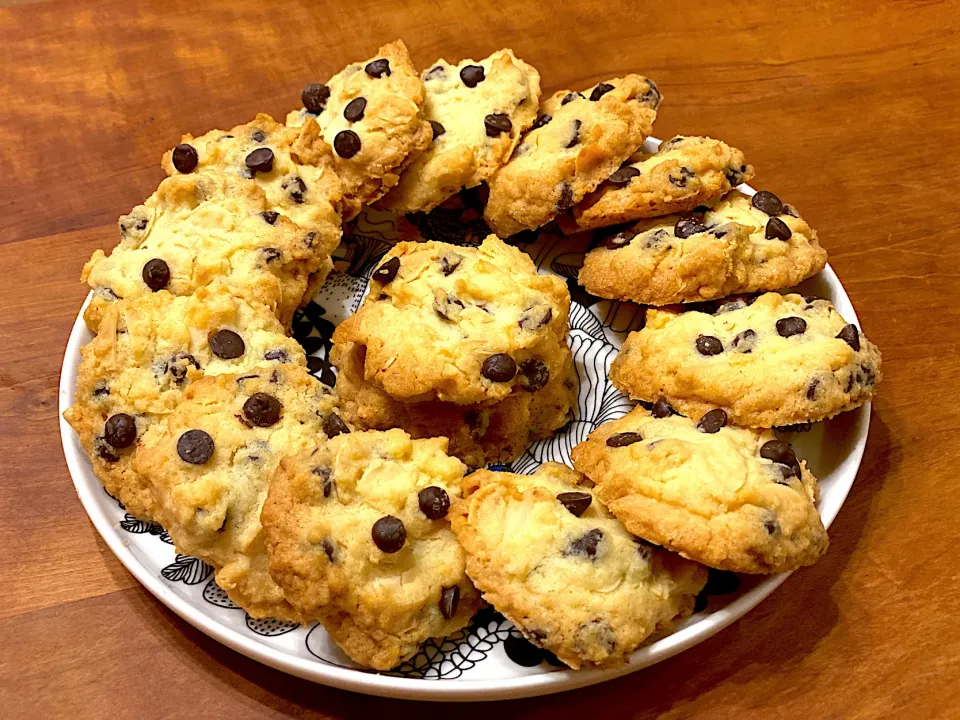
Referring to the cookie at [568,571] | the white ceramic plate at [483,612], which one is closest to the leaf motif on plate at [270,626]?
the white ceramic plate at [483,612]

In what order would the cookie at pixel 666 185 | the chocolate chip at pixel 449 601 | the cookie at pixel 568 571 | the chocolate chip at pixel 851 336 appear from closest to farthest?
the cookie at pixel 568 571, the chocolate chip at pixel 449 601, the chocolate chip at pixel 851 336, the cookie at pixel 666 185

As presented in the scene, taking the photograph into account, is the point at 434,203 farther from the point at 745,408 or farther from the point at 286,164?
the point at 745,408

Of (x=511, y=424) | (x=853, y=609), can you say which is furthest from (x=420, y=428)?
(x=853, y=609)

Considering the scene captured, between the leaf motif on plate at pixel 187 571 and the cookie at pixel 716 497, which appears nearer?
the cookie at pixel 716 497

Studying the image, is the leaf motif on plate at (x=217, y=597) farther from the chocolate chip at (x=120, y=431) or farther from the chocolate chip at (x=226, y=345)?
the chocolate chip at (x=226, y=345)

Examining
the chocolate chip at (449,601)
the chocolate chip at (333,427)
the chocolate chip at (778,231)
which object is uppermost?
the chocolate chip at (778,231)

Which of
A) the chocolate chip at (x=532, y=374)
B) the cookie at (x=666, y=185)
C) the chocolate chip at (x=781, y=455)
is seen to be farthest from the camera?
the cookie at (x=666, y=185)

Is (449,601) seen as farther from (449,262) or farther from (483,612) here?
(449,262)
